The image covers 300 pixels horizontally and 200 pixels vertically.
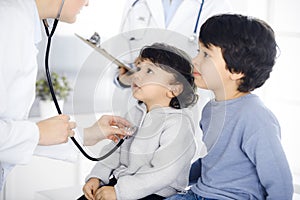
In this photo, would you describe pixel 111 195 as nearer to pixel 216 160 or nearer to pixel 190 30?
pixel 216 160

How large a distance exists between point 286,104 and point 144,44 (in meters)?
1.03

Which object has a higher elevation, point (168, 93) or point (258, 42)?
point (258, 42)

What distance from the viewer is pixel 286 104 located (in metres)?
2.08

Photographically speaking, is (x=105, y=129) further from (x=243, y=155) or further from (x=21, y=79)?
(x=243, y=155)

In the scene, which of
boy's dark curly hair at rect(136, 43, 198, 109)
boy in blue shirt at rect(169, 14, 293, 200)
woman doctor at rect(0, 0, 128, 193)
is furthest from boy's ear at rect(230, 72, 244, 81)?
woman doctor at rect(0, 0, 128, 193)

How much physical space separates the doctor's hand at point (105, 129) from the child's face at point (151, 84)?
90mm

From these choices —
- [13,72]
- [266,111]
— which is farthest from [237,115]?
[13,72]

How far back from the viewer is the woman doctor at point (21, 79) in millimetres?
1139

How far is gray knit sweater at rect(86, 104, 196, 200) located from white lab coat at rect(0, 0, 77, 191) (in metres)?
0.28

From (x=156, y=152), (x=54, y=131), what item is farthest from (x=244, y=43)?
(x=54, y=131)

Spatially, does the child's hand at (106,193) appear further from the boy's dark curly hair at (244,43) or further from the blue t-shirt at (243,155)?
the boy's dark curly hair at (244,43)

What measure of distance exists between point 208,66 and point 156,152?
0.26 meters

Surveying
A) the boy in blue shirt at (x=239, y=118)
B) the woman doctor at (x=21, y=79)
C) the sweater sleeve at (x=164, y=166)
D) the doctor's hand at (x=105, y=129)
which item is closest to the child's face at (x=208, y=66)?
the boy in blue shirt at (x=239, y=118)

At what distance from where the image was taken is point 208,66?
128 cm
